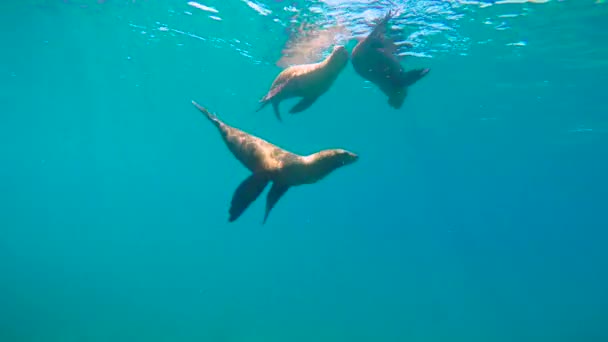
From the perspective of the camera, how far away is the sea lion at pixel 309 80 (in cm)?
382

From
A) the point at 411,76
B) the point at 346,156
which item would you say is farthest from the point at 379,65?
the point at 346,156

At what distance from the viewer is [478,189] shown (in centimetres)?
7300

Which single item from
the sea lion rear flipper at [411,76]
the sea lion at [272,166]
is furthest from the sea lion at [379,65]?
the sea lion at [272,166]

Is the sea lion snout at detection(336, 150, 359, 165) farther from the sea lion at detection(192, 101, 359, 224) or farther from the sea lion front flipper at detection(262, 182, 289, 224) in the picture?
the sea lion front flipper at detection(262, 182, 289, 224)

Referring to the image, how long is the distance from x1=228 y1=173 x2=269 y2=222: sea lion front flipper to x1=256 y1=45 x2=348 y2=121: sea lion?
1315 millimetres

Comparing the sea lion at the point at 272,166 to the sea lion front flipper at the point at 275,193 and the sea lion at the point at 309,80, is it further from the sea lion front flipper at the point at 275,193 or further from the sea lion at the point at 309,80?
the sea lion at the point at 309,80

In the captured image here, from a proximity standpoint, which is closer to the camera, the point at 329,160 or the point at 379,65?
the point at 329,160

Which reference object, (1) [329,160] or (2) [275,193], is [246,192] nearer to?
(2) [275,193]

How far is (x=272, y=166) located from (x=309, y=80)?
1.32m

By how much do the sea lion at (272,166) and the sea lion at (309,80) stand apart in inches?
39.0

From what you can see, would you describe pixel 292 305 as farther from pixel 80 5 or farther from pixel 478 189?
pixel 478 189

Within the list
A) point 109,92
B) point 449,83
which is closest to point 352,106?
point 449,83

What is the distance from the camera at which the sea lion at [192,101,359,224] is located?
113 inches

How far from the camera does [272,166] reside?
3.13m
